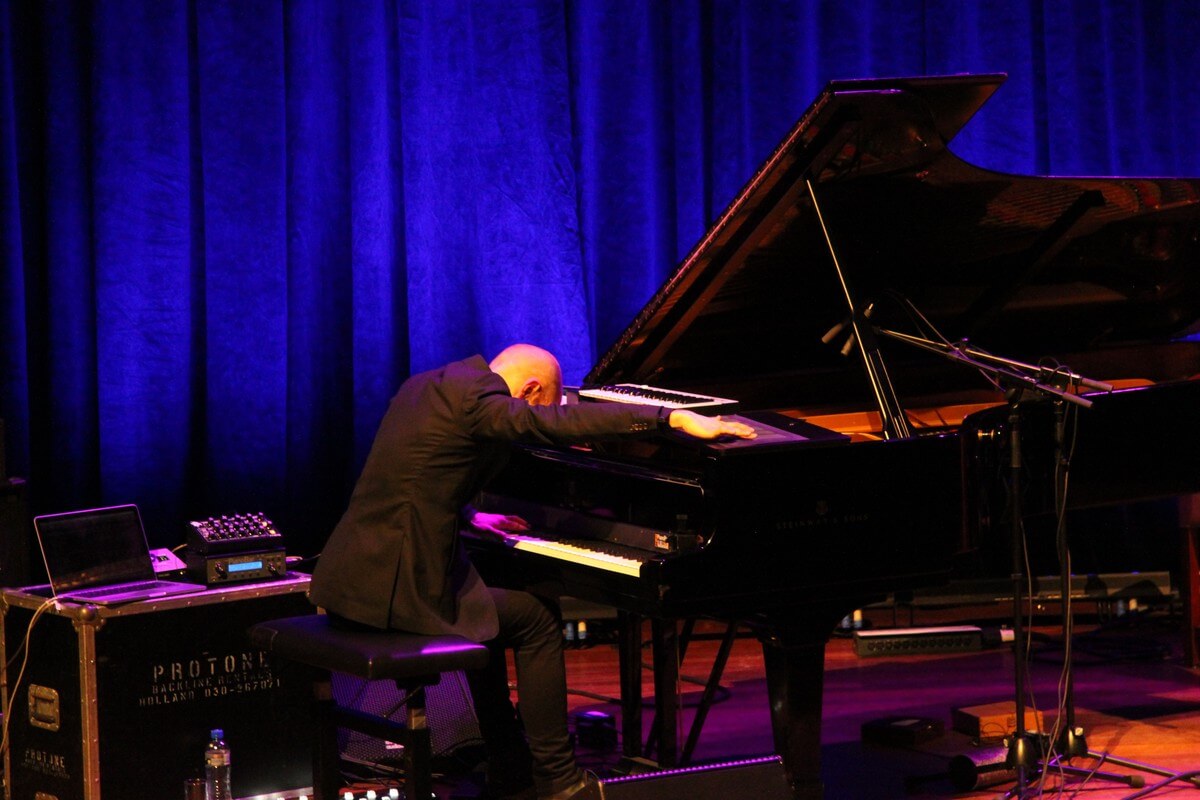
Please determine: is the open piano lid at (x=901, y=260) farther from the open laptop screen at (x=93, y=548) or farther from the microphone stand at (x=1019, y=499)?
→ the open laptop screen at (x=93, y=548)

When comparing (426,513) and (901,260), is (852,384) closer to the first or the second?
(901,260)

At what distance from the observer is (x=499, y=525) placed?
12.8ft

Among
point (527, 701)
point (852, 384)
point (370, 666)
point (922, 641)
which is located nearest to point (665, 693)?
point (527, 701)

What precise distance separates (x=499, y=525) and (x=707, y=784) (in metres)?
0.92

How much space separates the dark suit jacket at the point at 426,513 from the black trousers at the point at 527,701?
14 centimetres

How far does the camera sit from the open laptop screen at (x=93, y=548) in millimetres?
3887

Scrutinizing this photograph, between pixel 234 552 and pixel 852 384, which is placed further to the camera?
pixel 852 384

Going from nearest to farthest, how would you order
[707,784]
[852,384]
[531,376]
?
[707,784], [531,376], [852,384]

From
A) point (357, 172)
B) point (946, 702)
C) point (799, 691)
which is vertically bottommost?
point (946, 702)

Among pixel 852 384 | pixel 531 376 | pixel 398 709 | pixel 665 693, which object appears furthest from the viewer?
pixel 852 384

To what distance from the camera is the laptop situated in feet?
12.7

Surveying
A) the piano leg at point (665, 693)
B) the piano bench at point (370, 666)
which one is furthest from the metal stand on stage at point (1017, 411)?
the piano bench at point (370, 666)

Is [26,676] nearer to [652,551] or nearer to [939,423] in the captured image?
[652,551]

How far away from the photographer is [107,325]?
534 cm
